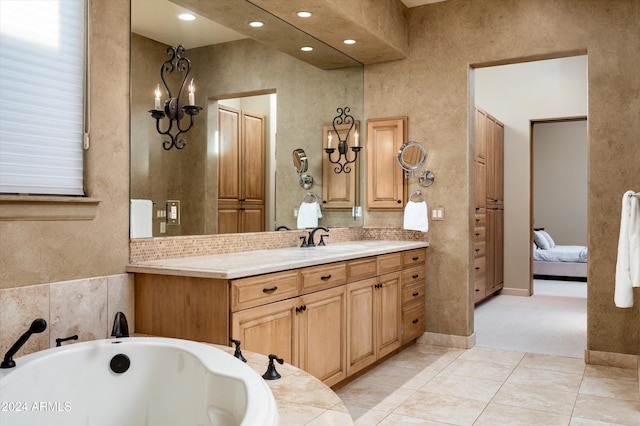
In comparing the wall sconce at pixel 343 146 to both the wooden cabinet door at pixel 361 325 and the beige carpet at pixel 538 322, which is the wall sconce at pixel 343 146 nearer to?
the wooden cabinet door at pixel 361 325

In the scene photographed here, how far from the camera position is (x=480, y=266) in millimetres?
6297

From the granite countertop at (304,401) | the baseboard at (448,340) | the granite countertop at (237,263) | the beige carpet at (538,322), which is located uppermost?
the granite countertop at (237,263)

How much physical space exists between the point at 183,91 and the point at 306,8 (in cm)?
108

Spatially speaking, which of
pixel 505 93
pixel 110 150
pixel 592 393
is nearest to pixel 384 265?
pixel 592 393

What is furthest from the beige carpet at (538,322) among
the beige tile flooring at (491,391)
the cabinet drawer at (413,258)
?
the cabinet drawer at (413,258)

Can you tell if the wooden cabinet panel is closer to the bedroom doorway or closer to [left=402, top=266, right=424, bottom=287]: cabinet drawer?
[left=402, top=266, right=424, bottom=287]: cabinet drawer

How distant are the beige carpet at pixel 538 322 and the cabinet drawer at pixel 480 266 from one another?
40 centimetres

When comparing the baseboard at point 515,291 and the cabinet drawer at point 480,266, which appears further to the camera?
the baseboard at point 515,291

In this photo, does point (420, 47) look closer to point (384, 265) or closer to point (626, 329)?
point (384, 265)

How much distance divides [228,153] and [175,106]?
1.67ft

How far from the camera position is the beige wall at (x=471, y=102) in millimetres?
3904

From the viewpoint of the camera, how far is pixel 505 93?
724cm

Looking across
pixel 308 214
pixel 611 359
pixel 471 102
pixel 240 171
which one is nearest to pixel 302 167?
pixel 308 214

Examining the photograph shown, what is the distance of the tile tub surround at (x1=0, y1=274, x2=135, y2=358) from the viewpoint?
6.84 feet
